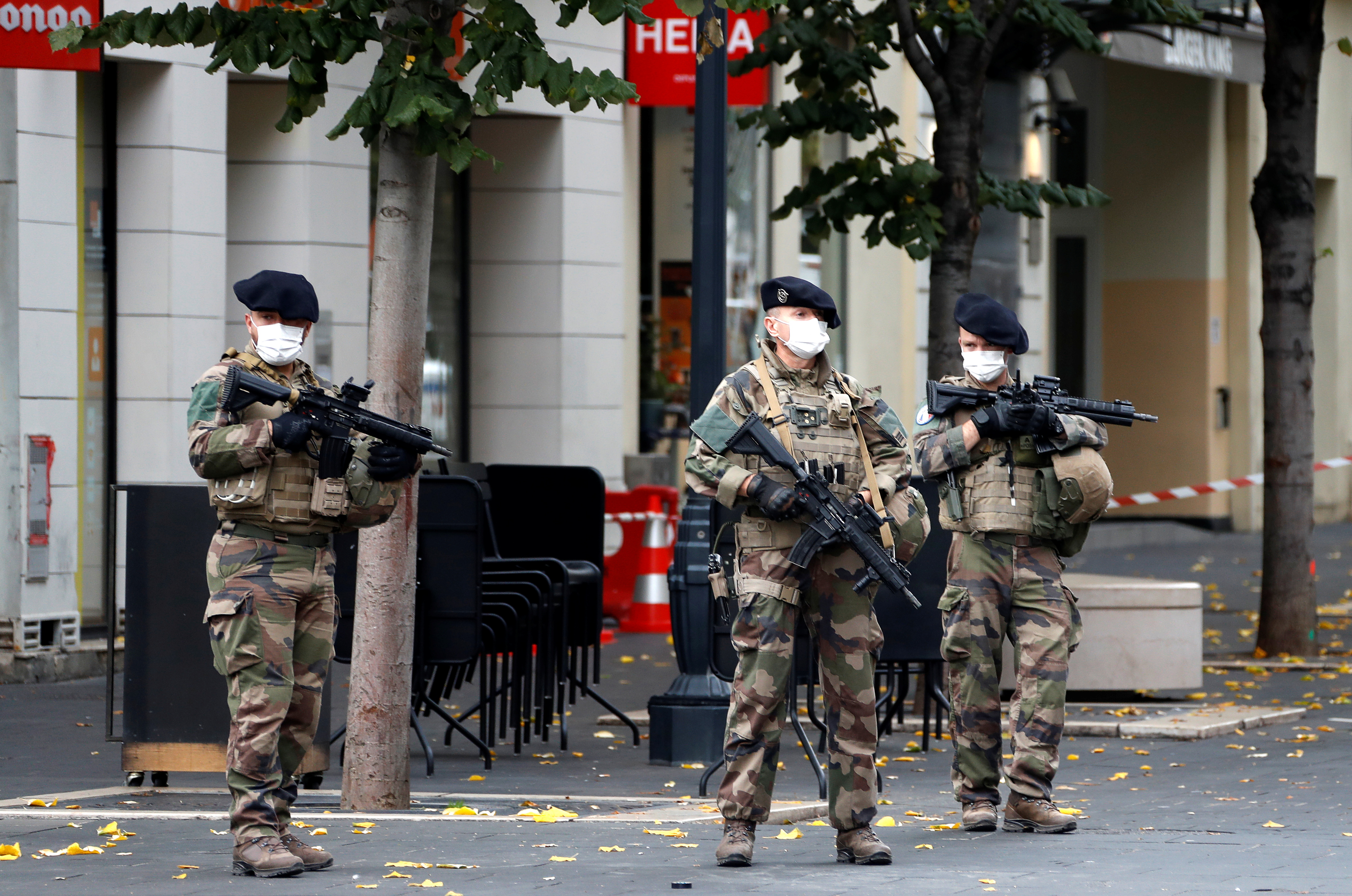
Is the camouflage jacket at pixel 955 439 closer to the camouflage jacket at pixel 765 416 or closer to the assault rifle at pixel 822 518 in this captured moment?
the camouflage jacket at pixel 765 416

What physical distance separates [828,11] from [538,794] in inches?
197

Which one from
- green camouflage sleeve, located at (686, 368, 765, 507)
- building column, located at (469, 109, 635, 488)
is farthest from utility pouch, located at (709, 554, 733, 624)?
building column, located at (469, 109, 635, 488)

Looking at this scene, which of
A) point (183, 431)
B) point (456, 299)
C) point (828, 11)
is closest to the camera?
point (828, 11)

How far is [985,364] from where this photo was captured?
7453 mm

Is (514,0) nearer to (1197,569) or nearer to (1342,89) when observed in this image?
(1197,569)

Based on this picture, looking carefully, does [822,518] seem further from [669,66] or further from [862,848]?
[669,66]

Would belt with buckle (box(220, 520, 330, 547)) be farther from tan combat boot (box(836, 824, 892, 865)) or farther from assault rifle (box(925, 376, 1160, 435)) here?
assault rifle (box(925, 376, 1160, 435))

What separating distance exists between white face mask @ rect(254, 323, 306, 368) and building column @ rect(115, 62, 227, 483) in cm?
660

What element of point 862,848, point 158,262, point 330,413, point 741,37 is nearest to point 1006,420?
point 862,848

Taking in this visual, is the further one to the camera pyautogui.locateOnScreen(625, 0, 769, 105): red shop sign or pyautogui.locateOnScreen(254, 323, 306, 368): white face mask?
pyautogui.locateOnScreen(625, 0, 769, 105): red shop sign

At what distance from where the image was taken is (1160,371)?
82.8ft

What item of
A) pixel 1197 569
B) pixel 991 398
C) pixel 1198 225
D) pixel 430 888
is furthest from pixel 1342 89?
pixel 430 888

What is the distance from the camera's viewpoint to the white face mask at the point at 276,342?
21.2ft

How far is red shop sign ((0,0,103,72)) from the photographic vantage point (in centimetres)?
1127
